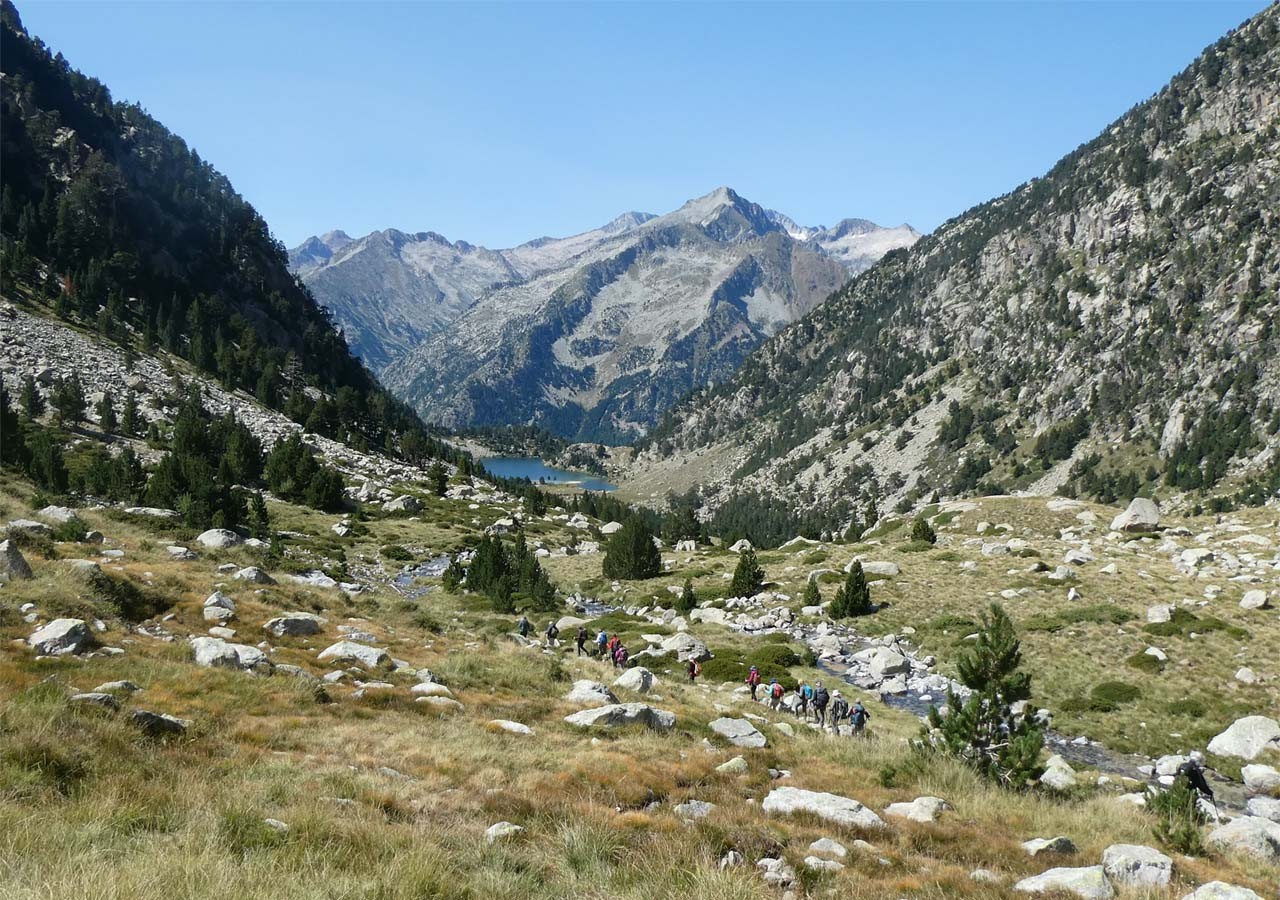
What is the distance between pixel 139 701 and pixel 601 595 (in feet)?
147

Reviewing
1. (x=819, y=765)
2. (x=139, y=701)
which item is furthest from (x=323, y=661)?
(x=819, y=765)

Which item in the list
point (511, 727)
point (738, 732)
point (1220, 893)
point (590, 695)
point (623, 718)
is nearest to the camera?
point (1220, 893)

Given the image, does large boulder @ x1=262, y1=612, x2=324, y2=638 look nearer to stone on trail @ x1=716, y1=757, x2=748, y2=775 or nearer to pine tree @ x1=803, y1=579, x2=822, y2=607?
stone on trail @ x1=716, y1=757, x2=748, y2=775

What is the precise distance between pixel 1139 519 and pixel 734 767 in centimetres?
6229

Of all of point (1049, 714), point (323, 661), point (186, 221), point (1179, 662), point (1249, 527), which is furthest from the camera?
point (186, 221)

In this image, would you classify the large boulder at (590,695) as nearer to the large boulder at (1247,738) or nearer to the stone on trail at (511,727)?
Answer: the stone on trail at (511,727)

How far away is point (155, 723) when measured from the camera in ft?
34.9

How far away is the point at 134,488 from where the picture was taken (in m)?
55.2

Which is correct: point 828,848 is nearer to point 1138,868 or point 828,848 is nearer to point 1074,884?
point 1074,884

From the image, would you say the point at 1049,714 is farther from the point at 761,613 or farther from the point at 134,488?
the point at 134,488

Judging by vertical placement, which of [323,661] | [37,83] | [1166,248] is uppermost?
[37,83]

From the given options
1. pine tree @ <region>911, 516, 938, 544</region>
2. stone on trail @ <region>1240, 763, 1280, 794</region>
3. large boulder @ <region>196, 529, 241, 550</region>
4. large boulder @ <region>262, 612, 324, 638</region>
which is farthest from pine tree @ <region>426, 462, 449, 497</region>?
stone on trail @ <region>1240, 763, 1280, 794</region>

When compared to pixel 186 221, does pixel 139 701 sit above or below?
below

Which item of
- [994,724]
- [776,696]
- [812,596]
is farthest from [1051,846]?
[812,596]
